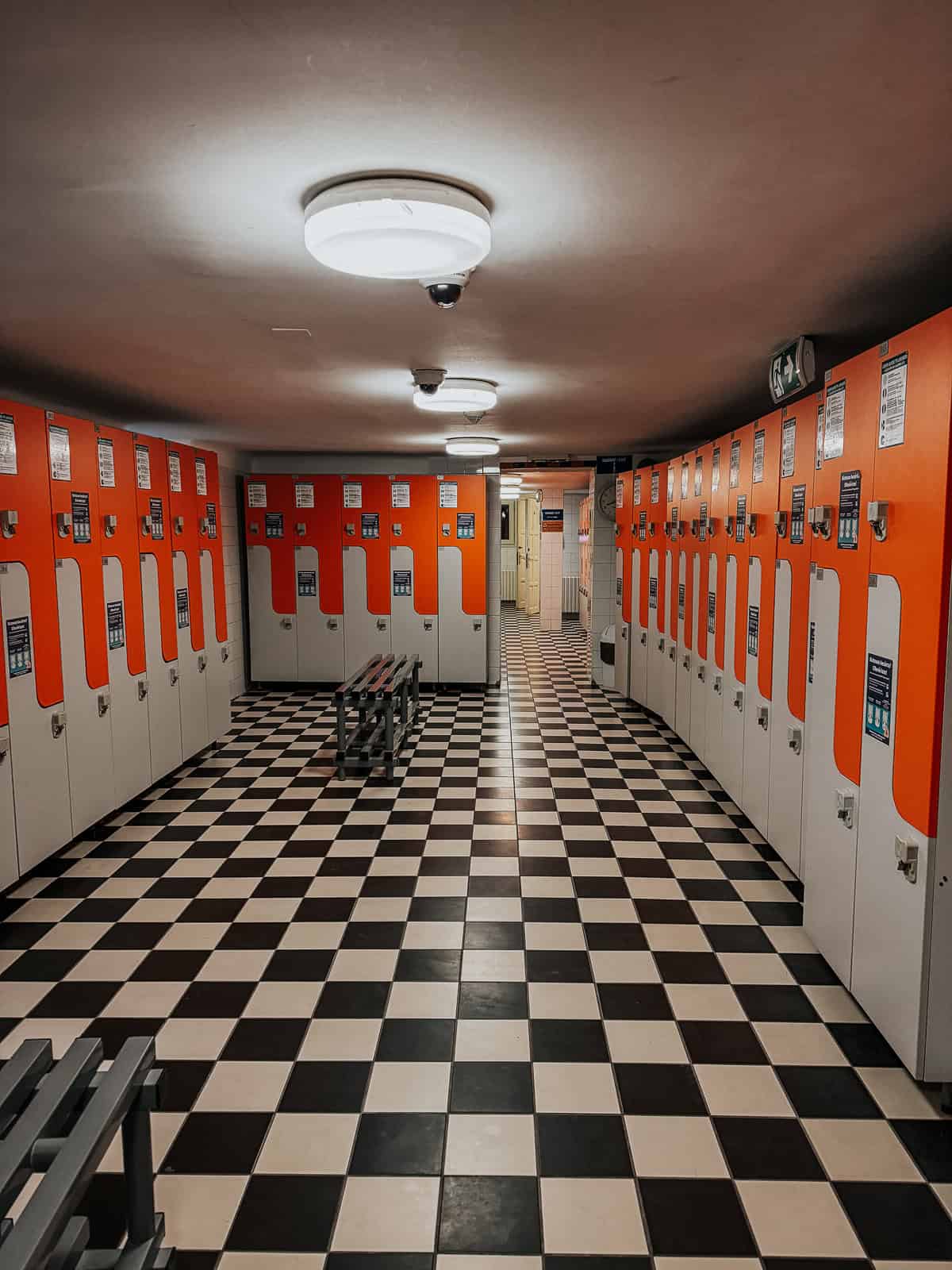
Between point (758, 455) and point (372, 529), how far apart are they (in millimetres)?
5244

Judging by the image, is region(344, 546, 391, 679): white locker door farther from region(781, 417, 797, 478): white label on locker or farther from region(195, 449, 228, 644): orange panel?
region(781, 417, 797, 478): white label on locker

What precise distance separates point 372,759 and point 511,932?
2.65 meters

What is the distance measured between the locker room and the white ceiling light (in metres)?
0.01

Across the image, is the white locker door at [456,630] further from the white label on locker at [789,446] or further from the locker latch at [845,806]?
the locker latch at [845,806]

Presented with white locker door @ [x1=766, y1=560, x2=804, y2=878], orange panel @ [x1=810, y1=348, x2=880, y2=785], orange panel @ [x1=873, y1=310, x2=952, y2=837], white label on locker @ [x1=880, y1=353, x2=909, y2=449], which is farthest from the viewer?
white locker door @ [x1=766, y1=560, x2=804, y2=878]

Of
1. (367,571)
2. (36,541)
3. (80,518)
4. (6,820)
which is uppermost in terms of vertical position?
(80,518)

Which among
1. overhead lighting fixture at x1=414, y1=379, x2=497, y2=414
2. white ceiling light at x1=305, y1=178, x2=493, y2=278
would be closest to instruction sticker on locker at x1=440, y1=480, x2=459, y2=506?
overhead lighting fixture at x1=414, y1=379, x2=497, y2=414

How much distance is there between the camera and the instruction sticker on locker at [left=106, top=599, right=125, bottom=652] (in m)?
4.95

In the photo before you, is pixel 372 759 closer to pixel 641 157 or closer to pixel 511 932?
pixel 511 932

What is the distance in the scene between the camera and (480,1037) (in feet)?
9.62

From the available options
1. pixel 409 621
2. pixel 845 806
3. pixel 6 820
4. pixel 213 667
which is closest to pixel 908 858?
pixel 845 806

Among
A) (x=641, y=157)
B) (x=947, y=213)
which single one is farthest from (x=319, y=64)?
(x=947, y=213)

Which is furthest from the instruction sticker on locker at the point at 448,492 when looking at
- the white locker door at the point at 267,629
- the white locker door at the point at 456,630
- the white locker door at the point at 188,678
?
the white locker door at the point at 188,678

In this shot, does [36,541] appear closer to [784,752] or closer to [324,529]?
[784,752]
